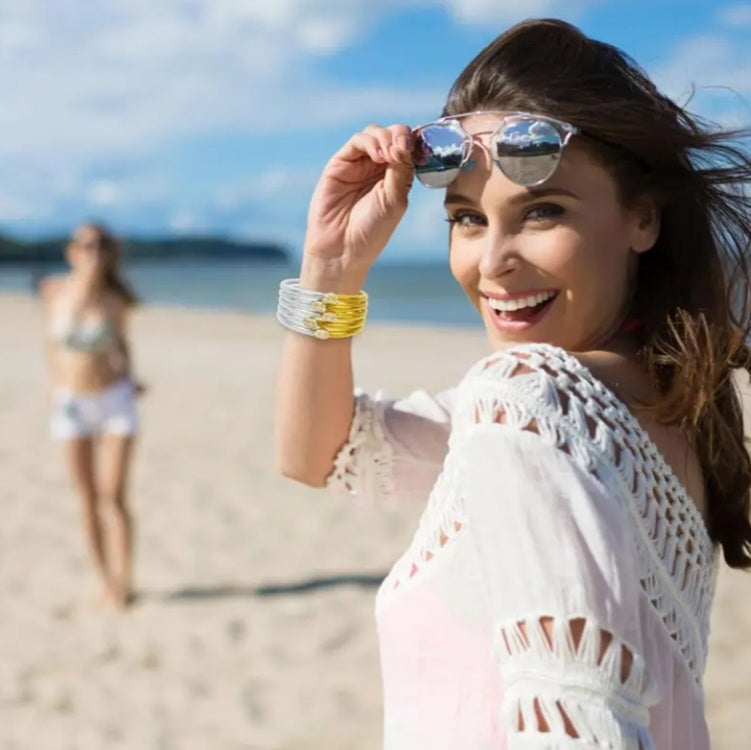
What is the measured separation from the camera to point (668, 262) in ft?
5.16

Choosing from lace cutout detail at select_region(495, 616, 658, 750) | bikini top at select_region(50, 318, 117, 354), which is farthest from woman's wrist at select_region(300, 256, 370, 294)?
bikini top at select_region(50, 318, 117, 354)

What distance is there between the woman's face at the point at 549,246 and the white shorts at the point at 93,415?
4.58m

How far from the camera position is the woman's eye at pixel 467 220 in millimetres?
1504

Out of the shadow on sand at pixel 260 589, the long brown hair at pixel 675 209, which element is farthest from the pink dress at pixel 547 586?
the shadow on sand at pixel 260 589

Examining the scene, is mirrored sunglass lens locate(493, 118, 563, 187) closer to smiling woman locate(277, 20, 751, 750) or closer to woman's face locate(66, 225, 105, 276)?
smiling woman locate(277, 20, 751, 750)

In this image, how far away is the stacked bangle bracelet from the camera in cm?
177

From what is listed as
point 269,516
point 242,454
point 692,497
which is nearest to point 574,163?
point 692,497

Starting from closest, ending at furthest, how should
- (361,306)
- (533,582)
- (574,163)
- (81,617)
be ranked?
(533,582) < (574,163) < (361,306) < (81,617)

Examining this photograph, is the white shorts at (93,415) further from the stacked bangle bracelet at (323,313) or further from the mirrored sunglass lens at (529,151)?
the mirrored sunglass lens at (529,151)

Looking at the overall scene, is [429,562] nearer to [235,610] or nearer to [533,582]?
[533,582]

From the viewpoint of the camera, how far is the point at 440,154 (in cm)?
149

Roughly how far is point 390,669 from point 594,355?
0.51 metres

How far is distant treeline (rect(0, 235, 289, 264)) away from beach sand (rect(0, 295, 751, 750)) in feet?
251

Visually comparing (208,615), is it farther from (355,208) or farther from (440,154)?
(440,154)
